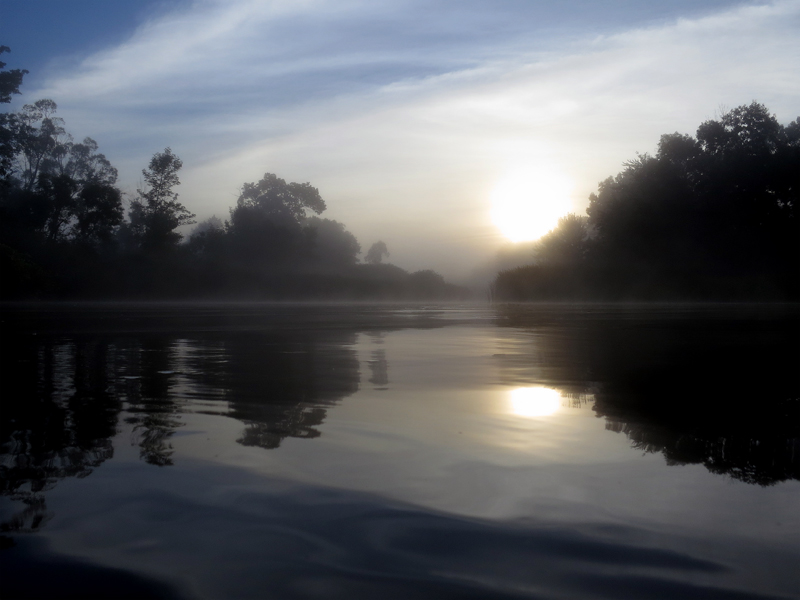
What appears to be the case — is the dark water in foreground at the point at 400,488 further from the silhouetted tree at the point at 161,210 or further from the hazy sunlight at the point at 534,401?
the silhouetted tree at the point at 161,210

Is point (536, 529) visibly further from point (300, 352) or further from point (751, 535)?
point (300, 352)

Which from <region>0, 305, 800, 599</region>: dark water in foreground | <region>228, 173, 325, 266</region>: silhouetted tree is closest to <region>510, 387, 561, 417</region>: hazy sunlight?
<region>0, 305, 800, 599</region>: dark water in foreground

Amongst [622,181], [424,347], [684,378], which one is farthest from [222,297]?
[684,378]

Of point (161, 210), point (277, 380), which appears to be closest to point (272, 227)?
point (161, 210)

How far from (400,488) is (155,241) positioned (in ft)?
173

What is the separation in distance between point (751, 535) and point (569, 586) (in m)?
0.64

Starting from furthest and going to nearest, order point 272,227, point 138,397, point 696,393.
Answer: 1. point 272,227
2. point 696,393
3. point 138,397

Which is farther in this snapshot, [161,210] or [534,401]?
[161,210]

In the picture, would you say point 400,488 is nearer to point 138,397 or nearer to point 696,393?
point 138,397

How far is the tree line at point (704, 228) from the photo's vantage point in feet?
133

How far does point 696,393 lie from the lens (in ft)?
13.8

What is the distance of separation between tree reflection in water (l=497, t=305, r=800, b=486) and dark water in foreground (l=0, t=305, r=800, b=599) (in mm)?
25

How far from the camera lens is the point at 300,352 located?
23.0 ft

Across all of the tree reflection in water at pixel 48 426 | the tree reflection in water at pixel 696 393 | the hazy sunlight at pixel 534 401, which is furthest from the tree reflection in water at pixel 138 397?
the tree reflection in water at pixel 696 393
